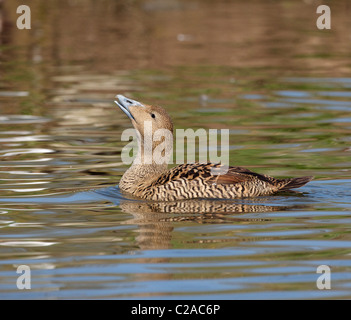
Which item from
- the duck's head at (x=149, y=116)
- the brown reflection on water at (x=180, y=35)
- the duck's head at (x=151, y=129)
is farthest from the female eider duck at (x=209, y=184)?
the brown reflection on water at (x=180, y=35)

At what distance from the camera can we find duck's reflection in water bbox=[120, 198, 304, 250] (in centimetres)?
807

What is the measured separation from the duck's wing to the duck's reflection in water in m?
A: 0.21

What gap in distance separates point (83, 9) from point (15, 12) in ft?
10.7

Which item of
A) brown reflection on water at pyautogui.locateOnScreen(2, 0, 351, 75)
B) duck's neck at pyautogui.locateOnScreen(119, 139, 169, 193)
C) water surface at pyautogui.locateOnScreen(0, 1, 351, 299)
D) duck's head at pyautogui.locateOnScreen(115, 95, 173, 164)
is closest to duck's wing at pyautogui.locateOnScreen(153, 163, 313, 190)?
water surface at pyautogui.locateOnScreen(0, 1, 351, 299)

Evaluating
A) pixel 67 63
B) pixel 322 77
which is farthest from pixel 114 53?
pixel 322 77

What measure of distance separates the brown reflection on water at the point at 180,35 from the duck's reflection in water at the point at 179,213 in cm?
1032

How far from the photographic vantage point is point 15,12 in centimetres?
2595

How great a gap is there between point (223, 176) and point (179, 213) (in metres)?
0.66

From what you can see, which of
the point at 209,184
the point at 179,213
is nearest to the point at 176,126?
the point at 209,184

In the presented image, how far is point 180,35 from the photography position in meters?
24.0

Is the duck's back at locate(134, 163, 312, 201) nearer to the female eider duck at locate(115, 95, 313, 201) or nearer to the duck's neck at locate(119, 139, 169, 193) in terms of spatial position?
the female eider duck at locate(115, 95, 313, 201)

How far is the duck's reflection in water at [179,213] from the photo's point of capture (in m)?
8.07
